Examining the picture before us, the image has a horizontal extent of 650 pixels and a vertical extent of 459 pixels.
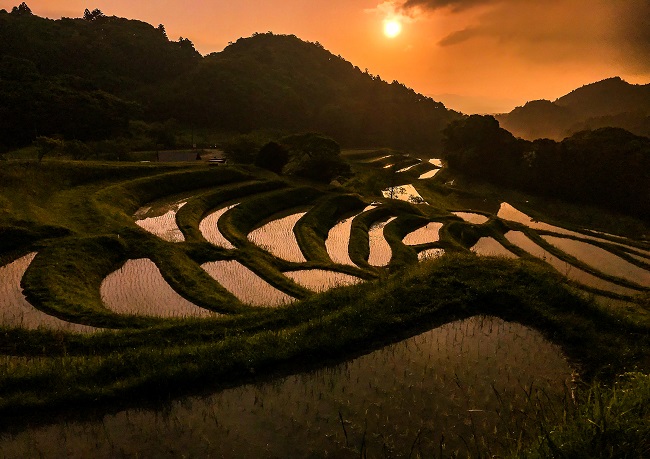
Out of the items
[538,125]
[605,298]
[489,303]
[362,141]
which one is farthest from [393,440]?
[538,125]

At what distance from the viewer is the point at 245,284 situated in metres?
17.7

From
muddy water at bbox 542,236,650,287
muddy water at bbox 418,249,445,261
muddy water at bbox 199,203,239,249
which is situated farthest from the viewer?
muddy water at bbox 418,249,445,261

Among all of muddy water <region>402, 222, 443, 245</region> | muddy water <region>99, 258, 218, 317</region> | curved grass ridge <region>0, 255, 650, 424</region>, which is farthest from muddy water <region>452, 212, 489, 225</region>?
muddy water <region>99, 258, 218, 317</region>

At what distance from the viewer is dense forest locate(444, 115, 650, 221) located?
46.0 metres

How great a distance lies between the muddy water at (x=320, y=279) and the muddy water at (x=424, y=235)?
9.96 m

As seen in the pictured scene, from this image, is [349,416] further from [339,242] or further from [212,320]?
[339,242]

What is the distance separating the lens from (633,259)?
1086 inches

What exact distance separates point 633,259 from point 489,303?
72.5ft

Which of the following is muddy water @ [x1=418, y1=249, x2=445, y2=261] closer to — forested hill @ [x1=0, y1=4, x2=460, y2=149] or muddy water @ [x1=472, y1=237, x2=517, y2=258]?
muddy water @ [x1=472, y1=237, x2=517, y2=258]

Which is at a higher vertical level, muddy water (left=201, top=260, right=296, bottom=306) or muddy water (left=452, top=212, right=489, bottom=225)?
muddy water (left=452, top=212, right=489, bottom=225)

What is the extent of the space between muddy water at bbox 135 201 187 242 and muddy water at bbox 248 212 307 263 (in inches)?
184

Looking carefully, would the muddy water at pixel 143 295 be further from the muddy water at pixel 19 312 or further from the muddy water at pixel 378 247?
the muddy water at pixel 378 247

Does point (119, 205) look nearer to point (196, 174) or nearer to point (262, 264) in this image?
point (196, 174)

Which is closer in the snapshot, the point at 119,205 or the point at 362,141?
the point at 119,205
